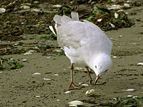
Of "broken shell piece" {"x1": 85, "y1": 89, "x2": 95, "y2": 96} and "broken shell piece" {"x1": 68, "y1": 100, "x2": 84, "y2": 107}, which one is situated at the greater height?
"broken shell piece" {"x1": 68, "y1": 100, "x2": 84, "y2": 107}

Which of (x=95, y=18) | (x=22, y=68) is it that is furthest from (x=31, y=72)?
(x=95, y=18)

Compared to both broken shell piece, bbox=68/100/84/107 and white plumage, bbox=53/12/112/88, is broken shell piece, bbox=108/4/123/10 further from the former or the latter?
broken shell piece, bbox=68/100/84/107

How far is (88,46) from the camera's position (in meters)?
6.69

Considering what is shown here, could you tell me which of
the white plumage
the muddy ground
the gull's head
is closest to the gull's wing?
the white plumage

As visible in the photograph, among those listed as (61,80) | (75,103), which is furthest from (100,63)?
(61,80)

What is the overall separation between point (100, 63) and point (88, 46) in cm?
32

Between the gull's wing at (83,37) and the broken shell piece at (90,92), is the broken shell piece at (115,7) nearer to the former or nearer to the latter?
the gull's wing at (83,37)

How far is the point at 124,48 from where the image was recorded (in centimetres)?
861

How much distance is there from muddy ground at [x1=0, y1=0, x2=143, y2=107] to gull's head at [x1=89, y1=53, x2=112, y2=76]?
0.26 meters

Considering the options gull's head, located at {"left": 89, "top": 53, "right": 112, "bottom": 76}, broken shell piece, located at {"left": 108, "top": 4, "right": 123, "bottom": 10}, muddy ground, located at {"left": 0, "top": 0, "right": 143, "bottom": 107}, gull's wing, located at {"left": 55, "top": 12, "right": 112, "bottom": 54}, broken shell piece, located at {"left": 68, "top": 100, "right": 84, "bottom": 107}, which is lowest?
broken shell piece, located at {"left": 108, "top": 4, "right": 123, "bottom": 10}

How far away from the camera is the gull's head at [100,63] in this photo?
21.2 ft

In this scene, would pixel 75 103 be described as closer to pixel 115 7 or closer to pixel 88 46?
pixel 88 46

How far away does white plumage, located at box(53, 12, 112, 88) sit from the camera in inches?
257

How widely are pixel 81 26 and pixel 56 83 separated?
74cm
